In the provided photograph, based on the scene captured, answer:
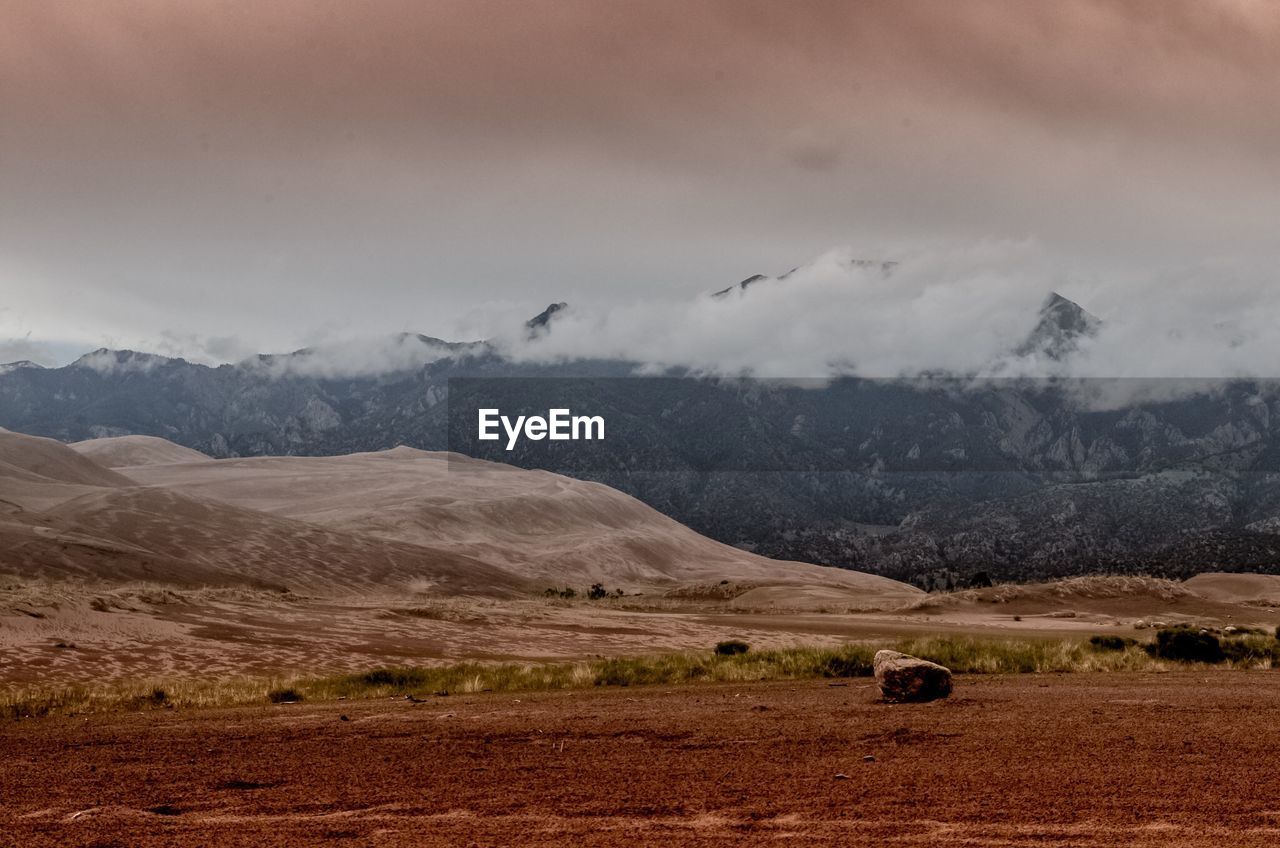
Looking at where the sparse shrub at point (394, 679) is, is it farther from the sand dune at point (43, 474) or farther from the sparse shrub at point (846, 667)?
the sand dune at point (43, 474)

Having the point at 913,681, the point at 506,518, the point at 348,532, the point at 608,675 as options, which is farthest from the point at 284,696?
the point at 506,518

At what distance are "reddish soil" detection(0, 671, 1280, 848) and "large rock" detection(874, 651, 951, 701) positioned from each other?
30 cm

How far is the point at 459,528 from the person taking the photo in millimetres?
143625

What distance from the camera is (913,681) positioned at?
17.3 meters

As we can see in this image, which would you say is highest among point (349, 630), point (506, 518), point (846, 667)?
point (846, 667)

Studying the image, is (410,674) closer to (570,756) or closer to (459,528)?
(570,756)

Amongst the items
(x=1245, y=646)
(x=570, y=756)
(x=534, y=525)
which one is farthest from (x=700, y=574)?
(x=570, y=756)

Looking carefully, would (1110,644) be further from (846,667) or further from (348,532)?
(348,532)

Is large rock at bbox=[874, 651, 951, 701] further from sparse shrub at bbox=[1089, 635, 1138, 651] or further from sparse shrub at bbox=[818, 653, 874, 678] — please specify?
sparse shrub at bbox=[1089, 635, 1138, 651]

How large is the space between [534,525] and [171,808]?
148378 mm

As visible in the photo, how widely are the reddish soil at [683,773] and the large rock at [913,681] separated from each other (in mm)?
299

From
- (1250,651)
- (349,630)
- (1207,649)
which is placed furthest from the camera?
(349,630)

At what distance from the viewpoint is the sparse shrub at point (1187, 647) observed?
2484cm

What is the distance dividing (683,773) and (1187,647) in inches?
698
